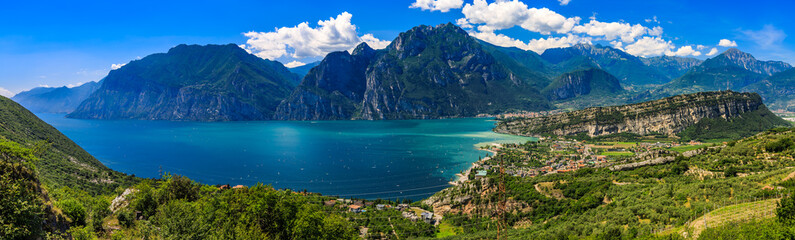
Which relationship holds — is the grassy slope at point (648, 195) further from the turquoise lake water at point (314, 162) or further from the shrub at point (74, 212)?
the turquoise lake water at point (314, 162)

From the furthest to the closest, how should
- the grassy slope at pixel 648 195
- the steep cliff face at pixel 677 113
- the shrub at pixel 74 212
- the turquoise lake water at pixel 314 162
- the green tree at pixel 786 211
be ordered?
the steep cliff face at pixel 677 113 → the turquoise lake water at pixel 314 162 → the grassy slope at pixel 648 195 → the shrub at pixel 74 212 → the green tree at pixel 786 211

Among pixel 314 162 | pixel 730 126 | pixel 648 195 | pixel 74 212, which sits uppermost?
pixel 74 212

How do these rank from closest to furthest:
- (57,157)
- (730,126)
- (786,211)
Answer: (786,211), (57,157), (730,126)

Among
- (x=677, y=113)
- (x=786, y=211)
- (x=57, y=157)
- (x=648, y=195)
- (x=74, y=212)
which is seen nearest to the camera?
(x=786, y=211)

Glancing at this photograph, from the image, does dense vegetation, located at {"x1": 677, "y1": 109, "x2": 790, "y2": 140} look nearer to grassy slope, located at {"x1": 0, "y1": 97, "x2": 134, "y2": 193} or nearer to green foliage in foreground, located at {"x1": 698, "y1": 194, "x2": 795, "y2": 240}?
green foliage in foreground, located at {"x1": 698, "y1": 194, "x2": 795, "y2": 240}

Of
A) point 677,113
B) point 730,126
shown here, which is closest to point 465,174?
point 677,113

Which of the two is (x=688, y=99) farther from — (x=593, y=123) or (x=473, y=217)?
(x=473, y=217)

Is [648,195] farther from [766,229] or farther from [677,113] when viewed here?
[677,113]

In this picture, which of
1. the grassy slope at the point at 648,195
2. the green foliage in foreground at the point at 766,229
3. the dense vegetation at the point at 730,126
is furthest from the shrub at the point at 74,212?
the dense vegetation at the point at 730,126

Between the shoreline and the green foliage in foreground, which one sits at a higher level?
the green foliage in foreground

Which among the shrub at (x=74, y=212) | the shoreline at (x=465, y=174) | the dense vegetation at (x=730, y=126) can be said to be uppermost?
the shrub at (x=74, y=212)

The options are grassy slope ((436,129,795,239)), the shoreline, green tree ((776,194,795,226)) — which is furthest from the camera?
the shoreline

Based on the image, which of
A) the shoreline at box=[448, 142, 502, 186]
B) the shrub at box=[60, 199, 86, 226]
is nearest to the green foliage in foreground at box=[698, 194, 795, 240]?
the shrub at box=[60, 199, 86, 226]
